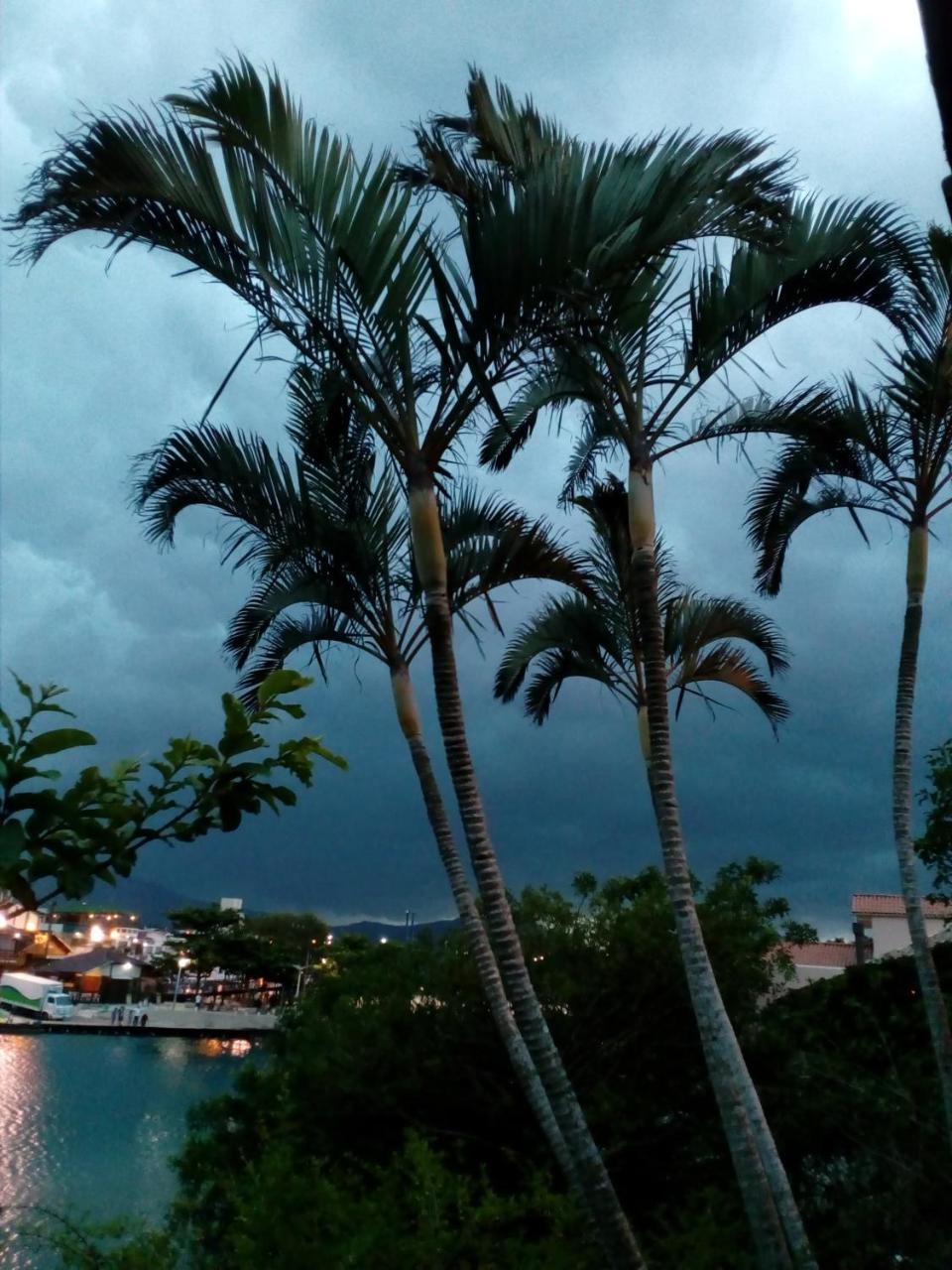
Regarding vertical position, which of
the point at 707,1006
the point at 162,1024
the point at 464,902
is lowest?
the point at 707,1006

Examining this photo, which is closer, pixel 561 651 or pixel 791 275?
pixel 791 275

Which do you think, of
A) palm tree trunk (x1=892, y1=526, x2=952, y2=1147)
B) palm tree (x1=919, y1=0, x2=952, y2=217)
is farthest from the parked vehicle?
palm tree (x1=919, y1=0, x2=952, y2=217)

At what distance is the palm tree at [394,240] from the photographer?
4.59 meters

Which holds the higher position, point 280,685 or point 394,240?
Answer: point 394,240

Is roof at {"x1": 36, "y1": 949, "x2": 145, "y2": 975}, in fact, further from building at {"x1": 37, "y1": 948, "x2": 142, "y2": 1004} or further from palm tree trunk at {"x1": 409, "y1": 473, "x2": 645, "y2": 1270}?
palm tree trunk at {"x1": 409, "y1": 473, "x2": 645, "y2": 1270}

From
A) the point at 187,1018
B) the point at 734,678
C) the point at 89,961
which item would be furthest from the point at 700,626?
the point at 89,961

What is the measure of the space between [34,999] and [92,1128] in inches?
1864

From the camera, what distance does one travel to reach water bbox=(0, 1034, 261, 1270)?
41.6 feet

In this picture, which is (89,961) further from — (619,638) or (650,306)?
(650,306)

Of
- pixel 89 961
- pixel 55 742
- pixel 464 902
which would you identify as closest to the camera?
pixel 55 742

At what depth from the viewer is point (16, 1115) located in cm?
2214

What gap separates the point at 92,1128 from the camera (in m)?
20.8

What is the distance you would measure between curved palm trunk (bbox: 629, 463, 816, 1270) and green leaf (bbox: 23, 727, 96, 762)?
4.15 metres

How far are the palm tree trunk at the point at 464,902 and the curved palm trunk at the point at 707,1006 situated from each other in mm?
1133
